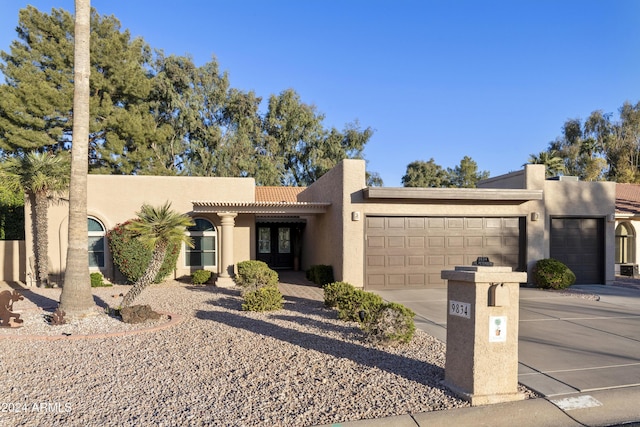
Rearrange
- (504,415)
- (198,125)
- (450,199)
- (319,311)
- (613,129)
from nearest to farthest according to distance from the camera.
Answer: (504,415) → (319,311) → (450,199) → (198,125) → (613,129)

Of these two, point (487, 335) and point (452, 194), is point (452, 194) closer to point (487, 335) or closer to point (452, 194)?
point (452, 194)

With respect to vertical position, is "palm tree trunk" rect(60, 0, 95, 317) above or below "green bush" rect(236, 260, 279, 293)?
above

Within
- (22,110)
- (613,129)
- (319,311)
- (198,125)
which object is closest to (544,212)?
(319,311)

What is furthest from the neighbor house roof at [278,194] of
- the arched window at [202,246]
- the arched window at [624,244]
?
the arched window at [624,244]

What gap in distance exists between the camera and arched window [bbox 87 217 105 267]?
14898 millimetres

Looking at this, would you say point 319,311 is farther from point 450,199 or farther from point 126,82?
point 126,82

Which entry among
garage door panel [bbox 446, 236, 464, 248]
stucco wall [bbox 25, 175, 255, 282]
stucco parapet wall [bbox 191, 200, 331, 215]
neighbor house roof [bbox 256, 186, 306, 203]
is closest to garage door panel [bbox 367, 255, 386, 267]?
garage door panel [bbox 446, 236, 464, 248]

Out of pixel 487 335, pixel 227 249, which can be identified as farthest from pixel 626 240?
pixel 487 335

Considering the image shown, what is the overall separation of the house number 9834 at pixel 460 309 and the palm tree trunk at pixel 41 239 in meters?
13.9

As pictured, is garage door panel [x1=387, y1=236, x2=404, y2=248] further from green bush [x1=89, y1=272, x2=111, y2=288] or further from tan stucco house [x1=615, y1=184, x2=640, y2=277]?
tan stucco house [x1=615, y1=184, x2=640, y2=277]

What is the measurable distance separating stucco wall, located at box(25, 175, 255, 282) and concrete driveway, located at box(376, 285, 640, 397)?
638 cm

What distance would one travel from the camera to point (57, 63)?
2375cm

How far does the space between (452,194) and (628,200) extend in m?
13.7

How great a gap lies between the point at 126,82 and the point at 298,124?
459 inches
